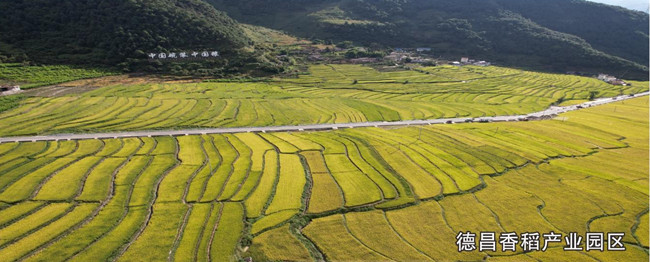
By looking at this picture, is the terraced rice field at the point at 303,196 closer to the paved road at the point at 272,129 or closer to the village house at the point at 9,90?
the paved road at the point at 272,129

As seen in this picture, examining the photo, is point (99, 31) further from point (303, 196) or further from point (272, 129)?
point (303, 196)

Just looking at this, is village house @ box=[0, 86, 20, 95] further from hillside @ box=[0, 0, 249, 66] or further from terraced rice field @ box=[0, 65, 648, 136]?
hillside @ box=[0, 0, 249, 66]

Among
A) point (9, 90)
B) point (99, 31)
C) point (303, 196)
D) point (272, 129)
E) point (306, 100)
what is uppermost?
point (99, 31)

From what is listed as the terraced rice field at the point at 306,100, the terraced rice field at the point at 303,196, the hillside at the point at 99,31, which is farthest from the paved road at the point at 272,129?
the hillside at the point at 99,31

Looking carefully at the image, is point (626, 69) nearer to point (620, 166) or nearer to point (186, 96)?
point (620, 166)

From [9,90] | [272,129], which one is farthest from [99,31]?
[272,129]

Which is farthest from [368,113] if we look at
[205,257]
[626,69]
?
[626,69]
